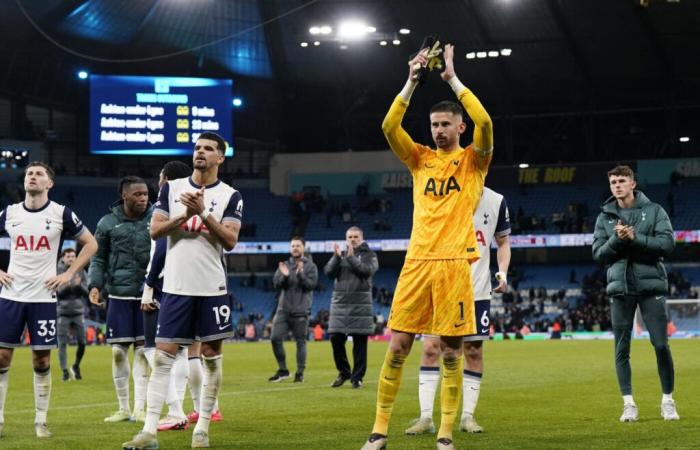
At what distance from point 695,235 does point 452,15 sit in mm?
15763

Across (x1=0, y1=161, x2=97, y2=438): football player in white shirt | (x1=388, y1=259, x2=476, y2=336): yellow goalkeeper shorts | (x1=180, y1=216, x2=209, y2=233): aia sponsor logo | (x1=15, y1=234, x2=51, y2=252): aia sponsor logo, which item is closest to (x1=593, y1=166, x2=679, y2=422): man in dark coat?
(x1=388, y1=259, x2=476, y2=336): yellow goalkeeper shorts

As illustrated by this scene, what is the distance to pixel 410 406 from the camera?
12.3 metres

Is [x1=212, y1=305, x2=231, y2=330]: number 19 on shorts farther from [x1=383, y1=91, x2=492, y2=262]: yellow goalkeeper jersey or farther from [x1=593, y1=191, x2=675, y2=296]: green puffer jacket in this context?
[x1=593, y1=191, x2=675, y2=296]: green puffer jacket

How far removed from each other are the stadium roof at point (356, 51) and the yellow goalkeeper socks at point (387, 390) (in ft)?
116

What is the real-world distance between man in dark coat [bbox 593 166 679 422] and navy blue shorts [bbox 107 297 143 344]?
474cm

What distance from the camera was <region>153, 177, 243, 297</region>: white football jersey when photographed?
831cm

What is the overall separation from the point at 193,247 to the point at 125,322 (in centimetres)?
280

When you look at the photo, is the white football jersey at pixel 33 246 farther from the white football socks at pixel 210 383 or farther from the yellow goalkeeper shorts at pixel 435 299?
the yellow goalkeeper shorts at pixel 435 299

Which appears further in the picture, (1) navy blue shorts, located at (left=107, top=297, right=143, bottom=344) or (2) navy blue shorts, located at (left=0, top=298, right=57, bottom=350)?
(1) navy blue shorts, located at (left=107, top=297, right=143, bottom=344)

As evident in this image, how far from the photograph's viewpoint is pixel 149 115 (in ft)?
152

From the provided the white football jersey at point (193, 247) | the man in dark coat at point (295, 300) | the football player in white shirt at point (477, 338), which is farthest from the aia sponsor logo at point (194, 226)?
the man in dark coat at point (295, 300)

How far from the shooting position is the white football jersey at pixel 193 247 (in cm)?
831

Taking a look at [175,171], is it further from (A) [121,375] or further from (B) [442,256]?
(B) [442,256]

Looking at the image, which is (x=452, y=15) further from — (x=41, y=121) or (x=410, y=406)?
(x=410, y=406)
